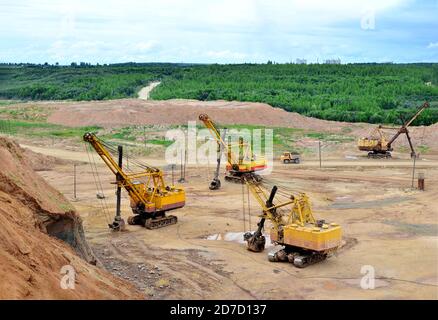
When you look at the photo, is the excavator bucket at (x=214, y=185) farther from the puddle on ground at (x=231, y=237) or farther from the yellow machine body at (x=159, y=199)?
the puddle on ground at (x=231, y=237)

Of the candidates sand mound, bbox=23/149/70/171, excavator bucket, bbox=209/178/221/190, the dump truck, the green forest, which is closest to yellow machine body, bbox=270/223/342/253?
excavator bucket, bbox=209/178/221/190

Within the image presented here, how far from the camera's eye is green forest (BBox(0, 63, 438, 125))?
91562 mm

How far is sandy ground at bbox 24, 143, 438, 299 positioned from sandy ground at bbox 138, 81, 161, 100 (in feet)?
222

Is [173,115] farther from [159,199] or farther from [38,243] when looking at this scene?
[38,243]

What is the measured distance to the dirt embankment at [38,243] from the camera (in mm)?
13398

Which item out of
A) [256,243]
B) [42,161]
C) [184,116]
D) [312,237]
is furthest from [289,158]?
[312,237]

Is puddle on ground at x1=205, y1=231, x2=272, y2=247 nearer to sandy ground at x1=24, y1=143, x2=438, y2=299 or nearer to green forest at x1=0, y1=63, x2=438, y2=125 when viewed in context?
sandy ground at x1=24, y1=143, x2=438, y2=299

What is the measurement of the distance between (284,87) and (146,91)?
27528 mm

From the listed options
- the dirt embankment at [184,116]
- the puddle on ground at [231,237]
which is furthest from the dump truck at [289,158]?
the puddle on ground at [231,237]

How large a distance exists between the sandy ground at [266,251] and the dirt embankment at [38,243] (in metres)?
3.54

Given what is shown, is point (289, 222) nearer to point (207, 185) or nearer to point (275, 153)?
point (207, 185)

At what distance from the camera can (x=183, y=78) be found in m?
140

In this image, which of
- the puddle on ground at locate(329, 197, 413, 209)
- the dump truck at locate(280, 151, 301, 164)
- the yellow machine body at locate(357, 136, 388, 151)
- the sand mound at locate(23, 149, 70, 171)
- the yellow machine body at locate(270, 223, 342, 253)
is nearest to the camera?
the yellow machine body at locate(270, 223, 342, 253)
